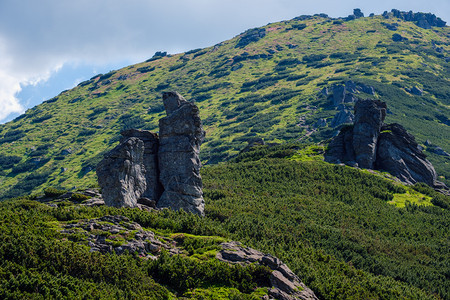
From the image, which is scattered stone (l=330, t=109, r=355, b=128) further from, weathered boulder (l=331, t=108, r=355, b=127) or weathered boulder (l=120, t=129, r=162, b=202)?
weathered boulder (l=120, t=129, r=162, b=202)

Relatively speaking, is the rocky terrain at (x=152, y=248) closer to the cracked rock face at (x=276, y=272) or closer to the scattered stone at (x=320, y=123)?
the cracked rock face at (x=276, y=272)

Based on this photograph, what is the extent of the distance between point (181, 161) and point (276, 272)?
28.9m

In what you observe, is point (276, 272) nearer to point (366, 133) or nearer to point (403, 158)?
point (366, 133)

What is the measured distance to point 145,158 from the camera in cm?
5891

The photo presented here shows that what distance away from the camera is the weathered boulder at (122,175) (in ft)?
166

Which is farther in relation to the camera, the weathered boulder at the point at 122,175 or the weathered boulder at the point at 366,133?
the weathered boulder at the point at 366,133

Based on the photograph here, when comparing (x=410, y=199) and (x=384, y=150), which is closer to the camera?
(x=410, y=199)

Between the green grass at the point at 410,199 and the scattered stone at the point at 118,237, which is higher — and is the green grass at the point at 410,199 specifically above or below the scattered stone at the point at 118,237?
below

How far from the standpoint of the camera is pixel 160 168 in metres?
58.8

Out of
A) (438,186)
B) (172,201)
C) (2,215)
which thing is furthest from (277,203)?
(438,186)

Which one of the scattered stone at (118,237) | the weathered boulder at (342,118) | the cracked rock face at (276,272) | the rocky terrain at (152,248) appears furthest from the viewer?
the weathered boulder at (342,118)

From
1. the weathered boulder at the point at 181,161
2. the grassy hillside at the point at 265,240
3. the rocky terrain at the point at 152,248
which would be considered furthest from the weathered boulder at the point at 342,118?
the rocky terrain at the point at 152,248

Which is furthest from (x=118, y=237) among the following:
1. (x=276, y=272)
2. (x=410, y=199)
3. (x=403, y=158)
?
(x=403, y=158)

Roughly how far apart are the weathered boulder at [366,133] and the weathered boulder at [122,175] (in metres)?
70.2
